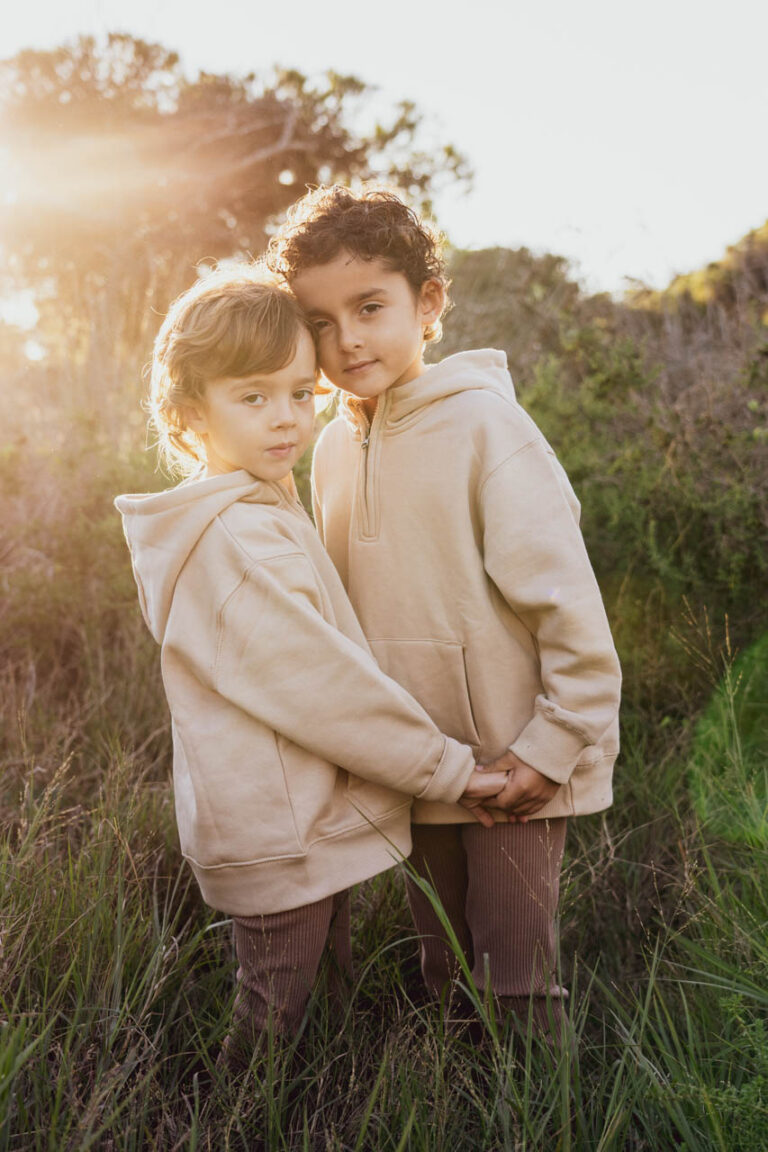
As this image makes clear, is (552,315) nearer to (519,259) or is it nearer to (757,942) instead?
(519,259)

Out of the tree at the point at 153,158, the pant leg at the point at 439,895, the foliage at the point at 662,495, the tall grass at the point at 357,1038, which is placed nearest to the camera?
the tall grass at the point at 357,1038

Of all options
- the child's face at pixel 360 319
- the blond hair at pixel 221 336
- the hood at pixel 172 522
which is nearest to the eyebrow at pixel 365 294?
the child's face at pixel 360 319

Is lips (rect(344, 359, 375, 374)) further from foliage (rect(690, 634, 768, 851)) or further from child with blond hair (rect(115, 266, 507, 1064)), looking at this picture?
foliage (rect(690, 634, 768, 851))

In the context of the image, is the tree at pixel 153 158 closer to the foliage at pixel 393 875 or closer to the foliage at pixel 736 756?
the foliage at pixel 393 875

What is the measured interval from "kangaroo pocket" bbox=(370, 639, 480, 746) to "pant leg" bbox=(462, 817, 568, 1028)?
0.22m

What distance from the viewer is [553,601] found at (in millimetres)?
1712

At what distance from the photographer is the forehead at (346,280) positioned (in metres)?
1.83

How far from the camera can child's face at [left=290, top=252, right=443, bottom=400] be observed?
184cm

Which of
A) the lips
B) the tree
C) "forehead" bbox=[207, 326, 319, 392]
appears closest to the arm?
"forehead" bbox=[207, 326, 319, 392]

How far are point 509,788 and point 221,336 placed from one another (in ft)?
3.35

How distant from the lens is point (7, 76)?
8.48 meters

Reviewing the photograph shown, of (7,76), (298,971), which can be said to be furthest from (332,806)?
(7,76)

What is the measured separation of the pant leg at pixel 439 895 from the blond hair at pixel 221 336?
103cm

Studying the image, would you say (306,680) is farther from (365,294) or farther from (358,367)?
(365,294)
